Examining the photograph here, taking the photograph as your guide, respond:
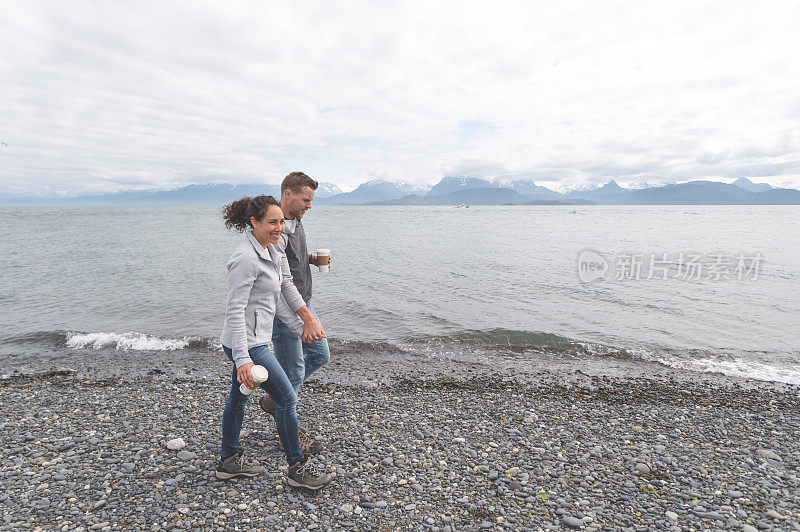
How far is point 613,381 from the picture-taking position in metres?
10.6

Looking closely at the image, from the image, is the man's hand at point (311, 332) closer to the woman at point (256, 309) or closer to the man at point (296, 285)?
the man at point (296, 285)

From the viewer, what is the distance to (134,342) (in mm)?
13844

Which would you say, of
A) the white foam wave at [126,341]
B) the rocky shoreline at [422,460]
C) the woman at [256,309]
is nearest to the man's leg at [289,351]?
the woman at [256,309]

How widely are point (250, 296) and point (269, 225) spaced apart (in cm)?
83

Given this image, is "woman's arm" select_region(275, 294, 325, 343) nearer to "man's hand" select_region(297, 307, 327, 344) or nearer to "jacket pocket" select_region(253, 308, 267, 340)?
"man's hand" select_region(297, 307, 327, 344)

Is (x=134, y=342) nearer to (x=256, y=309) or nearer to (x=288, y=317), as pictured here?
(x=288, y=317)

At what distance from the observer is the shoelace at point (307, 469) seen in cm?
536

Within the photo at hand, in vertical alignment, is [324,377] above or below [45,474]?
below

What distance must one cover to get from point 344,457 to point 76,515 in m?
3.27

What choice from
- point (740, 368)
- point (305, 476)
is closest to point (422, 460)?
point (305, 476)

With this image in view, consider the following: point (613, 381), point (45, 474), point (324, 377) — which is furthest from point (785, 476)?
point (45, 474)

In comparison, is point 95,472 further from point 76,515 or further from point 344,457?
point 344,457

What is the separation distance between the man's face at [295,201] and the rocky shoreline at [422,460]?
3.58 meters

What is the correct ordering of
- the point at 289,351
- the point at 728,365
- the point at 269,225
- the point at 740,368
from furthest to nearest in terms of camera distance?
the point at 728,365, the point at 740,368, the point at 289,351, the point at 269,225
